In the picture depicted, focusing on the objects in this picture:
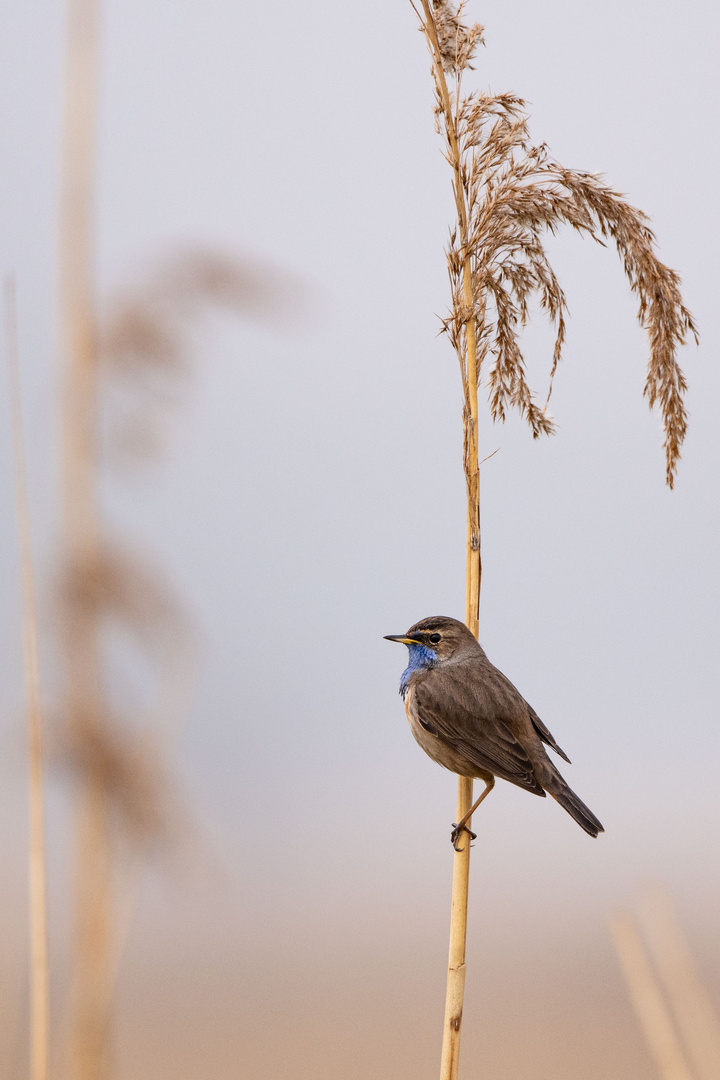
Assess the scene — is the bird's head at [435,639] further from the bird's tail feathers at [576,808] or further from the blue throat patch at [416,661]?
the bird's tail feathers at [576,808]

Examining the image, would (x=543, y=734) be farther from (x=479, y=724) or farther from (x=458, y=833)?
(x=458, y=833)

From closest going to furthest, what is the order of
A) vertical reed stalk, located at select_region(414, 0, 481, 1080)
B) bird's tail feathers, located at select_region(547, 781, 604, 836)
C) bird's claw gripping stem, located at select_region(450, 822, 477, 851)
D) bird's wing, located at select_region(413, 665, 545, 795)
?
vertical reed stalk, located at select_region(414, 0, 481, 1080) → bird's claw gripping stem, located at select_region(450, 822, 477, 851) → bird's tail feathers, located at select_region(547, 781, 604, 836) → bird's wing, located at select_region(413, 665, 545, 795)

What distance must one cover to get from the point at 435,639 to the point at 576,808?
69 cm

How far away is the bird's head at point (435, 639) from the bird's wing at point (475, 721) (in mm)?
85

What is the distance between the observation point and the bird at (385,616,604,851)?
2814 mm

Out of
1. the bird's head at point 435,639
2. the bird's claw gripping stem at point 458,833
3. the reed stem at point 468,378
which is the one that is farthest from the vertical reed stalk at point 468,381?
the bird's head at point 435,639

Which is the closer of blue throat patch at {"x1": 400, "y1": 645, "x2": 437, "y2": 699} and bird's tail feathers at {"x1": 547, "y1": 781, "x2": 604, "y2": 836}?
bird's tail feathers at {"x1": 547, "y1": 781, "x2": 604, "y2": 836}

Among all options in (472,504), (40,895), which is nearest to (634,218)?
(472,504)

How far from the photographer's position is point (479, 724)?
2.88 metres

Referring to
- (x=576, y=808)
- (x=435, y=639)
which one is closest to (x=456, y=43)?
(x=435, y=639)

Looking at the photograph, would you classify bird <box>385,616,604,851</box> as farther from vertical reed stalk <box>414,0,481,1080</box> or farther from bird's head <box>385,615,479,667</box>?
vertical reed stalk <box>414,0,481,1080</box>

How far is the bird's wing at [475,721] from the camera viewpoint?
2.80 m

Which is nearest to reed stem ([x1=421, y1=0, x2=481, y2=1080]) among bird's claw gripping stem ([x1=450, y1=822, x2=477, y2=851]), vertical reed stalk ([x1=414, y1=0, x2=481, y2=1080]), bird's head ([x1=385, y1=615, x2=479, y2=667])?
vertical reed stalk ([x1=414, y1=0, x2=481, y2=1080])

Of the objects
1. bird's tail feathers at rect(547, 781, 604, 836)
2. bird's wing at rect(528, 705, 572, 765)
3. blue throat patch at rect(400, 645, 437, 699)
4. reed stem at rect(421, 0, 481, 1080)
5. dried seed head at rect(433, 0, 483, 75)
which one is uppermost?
dried seed head at rect(433, 0, 483, 75)
